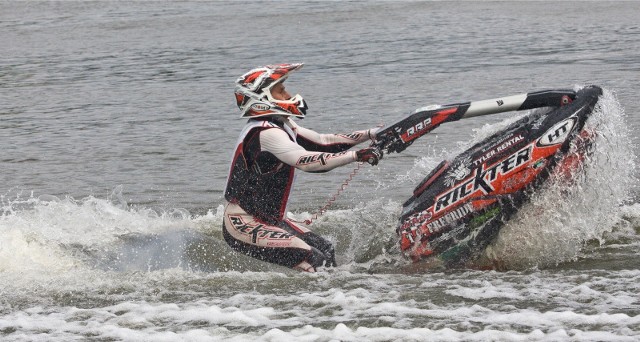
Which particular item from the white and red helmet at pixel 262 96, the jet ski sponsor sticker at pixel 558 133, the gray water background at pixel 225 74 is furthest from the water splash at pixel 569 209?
the gray water background at pixel 225 74

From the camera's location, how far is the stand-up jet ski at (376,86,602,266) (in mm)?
8141

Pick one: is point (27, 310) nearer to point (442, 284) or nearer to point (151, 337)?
point (151, 337)

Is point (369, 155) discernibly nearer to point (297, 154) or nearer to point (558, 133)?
point (297, 154)

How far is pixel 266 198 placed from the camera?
8.41 metres

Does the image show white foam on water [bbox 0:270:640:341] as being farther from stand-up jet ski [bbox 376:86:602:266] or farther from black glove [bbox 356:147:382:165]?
black glove [bbox 356:147:382:165]

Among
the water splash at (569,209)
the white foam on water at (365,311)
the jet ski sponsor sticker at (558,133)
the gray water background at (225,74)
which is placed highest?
the jet ski sponsor sticker at (558,133)

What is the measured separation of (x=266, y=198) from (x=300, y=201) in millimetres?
3563

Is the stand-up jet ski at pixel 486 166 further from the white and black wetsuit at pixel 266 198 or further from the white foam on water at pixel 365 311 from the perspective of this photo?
the white and black wetsuit at pixel 266 198

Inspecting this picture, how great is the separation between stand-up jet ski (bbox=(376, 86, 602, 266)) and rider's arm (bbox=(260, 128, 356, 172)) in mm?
473

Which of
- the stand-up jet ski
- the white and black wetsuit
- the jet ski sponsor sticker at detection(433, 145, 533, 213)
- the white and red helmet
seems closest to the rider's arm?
the white and black wetsuit

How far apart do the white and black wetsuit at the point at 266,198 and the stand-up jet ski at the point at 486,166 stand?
65 centimetres

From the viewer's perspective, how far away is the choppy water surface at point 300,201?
741 cm

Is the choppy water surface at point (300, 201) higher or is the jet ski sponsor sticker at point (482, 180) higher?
the jet ski sponsor sticker at point (482, 180)

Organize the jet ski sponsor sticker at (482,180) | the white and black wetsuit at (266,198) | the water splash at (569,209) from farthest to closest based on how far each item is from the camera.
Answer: the water splash at (569,209) → the jet ski sponsor sticker at (482,180) → the white and black wetsuit at (266,198)
